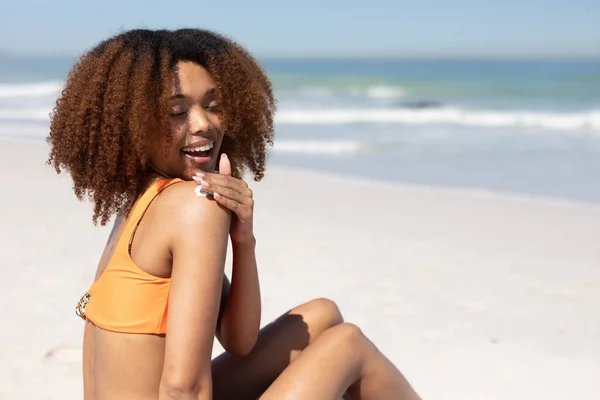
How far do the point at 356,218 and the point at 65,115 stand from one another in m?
4.88

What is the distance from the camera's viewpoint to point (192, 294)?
1.83 metres

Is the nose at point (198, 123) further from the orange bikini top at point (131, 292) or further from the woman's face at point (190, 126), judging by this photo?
the orange bikini top at point (131, 292)

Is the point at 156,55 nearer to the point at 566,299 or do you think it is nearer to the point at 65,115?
the point at 65,115

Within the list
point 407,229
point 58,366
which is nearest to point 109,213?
point 58,366

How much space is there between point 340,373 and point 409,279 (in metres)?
2.86

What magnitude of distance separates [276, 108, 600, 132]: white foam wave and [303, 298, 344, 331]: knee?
16.6 metres

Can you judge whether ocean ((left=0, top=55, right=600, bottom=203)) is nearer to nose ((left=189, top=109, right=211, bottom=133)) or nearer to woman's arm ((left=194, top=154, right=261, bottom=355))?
woman's arm ((left=194, top=154, right=261, bottom=355))

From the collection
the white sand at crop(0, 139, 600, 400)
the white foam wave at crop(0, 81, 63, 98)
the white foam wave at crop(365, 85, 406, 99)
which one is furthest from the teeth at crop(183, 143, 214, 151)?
the white foam wave at crop(365, 85, 406, 99)

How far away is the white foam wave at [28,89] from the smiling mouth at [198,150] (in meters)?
26.4

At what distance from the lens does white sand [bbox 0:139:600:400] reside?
3.70 metres

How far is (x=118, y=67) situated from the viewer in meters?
2.07

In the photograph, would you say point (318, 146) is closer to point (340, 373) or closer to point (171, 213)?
point (340, 373)

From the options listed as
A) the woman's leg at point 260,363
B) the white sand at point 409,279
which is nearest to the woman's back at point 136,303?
the woman's leg at point 260,363

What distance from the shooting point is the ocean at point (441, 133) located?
10.1 meters
